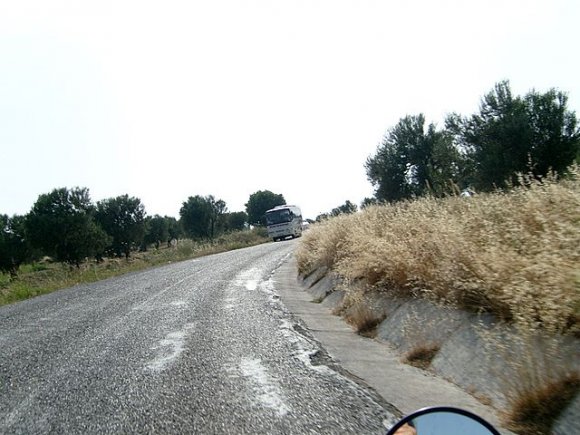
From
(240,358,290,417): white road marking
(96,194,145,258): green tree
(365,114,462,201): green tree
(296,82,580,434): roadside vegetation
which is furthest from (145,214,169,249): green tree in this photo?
(240,358,290,417): white road marking

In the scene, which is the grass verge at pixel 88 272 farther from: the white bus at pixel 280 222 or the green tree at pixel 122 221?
the green tree at pixel 122 221

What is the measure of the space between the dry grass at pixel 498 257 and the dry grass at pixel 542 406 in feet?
1.44

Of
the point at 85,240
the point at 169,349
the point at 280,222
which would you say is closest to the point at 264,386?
the point at 169,349

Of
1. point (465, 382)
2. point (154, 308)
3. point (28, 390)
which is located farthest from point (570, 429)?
point (154, 308)

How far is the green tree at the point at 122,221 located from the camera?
70000mm

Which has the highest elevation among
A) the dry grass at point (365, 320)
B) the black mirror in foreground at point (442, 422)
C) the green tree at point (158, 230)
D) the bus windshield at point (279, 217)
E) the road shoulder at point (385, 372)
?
the green tree at point (158, 230)

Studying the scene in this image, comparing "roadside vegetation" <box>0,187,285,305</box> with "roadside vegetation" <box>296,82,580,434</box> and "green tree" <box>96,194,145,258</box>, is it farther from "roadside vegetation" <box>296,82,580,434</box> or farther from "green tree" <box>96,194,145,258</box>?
"roadside vegetation" <box>296,82,580,434</box>

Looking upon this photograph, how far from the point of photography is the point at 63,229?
1842 inches

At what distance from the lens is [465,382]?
432 centimetres

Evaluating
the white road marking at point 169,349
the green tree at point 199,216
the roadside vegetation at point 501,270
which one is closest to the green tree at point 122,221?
the green tree at point 199,216

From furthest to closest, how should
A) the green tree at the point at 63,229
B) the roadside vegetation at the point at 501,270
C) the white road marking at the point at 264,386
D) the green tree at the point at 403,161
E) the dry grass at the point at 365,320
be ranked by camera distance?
the green tree at the point at 63,229 < the green tree at the point at 403,161 < the dry grass at the point at 365,320 < the white road marking at the point at 264,386 < the roadside vegetation at the point at 501,270

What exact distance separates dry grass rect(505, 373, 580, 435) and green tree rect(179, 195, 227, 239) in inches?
3400

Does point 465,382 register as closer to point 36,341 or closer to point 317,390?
point 317,390

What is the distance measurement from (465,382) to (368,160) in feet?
120
